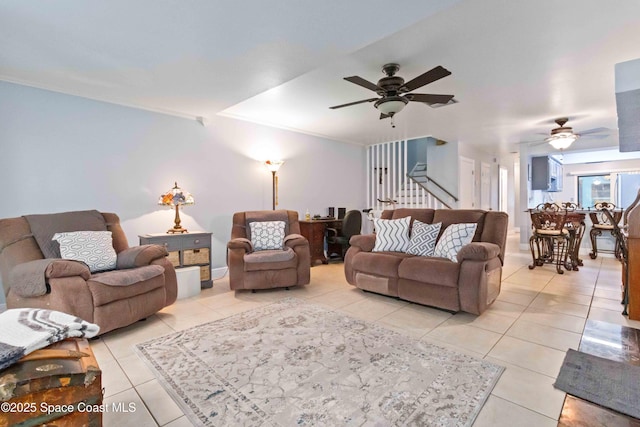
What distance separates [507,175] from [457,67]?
324 inches

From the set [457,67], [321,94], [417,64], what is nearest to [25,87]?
[321,94]

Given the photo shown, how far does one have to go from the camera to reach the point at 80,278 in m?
2.32

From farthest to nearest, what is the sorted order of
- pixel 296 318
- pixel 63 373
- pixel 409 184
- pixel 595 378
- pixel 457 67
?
pixel 409 184, pixel 457 67, pixel 296 318, pixel 595 378, pixel 63 373

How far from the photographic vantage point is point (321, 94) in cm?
367

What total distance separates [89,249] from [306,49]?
2571 mm

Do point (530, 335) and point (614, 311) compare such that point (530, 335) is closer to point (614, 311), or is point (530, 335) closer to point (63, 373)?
point (614, 311)

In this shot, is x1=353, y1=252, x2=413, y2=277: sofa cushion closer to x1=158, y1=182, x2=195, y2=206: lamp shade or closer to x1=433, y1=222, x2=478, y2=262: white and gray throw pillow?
x1=433, y1=222, x2=478, y2=262: white and gray throw pillow

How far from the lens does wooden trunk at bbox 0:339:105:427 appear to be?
38.7 inches

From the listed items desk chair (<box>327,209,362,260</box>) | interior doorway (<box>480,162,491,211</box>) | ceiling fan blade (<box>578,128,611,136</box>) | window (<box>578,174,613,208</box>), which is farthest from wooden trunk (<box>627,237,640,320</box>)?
window (<box>578,174,613,208</box>)

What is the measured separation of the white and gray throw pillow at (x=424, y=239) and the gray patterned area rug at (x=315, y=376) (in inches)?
44.9

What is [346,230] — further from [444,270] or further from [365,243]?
[444,270]

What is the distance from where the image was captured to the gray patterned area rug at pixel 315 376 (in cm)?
154

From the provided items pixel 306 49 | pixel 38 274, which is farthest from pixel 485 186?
pixel 38 274

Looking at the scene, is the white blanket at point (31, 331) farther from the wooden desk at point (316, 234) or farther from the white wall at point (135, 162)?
the wooden desk at point (316, 234)
